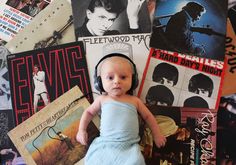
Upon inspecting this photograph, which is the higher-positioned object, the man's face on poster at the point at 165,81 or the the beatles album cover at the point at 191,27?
the the beatles album cover at the point at 191,27

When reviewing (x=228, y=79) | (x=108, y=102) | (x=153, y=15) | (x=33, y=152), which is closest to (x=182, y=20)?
(x=153, y=15)

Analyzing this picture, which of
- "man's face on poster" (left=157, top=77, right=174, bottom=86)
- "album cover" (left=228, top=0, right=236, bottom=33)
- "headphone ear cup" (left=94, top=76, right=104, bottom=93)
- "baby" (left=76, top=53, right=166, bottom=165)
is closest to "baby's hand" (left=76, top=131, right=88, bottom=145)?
"baby" (left=76, top=53, right=166, bottom=165)

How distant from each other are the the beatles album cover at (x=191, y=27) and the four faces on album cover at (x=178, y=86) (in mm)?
52

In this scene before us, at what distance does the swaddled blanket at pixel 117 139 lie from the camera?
735 millimetres

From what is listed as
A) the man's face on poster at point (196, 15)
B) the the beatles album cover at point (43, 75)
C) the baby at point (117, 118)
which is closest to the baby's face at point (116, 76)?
the baby at point (117, 118)

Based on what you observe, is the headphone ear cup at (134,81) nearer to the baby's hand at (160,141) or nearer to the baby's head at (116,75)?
the baby's head at (116,75)

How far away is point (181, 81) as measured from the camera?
84 centimetres

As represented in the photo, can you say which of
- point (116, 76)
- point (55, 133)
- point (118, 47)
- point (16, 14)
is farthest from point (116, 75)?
point (16, 14)

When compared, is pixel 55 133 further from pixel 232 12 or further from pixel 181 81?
pixel 232 12

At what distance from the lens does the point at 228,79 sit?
2.74ft

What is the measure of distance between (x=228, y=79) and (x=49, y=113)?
18.8 inches

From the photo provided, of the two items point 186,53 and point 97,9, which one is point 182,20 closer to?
point 186,53

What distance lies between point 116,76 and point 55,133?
0.77ft

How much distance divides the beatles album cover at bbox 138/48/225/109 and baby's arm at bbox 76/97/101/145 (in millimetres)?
120
